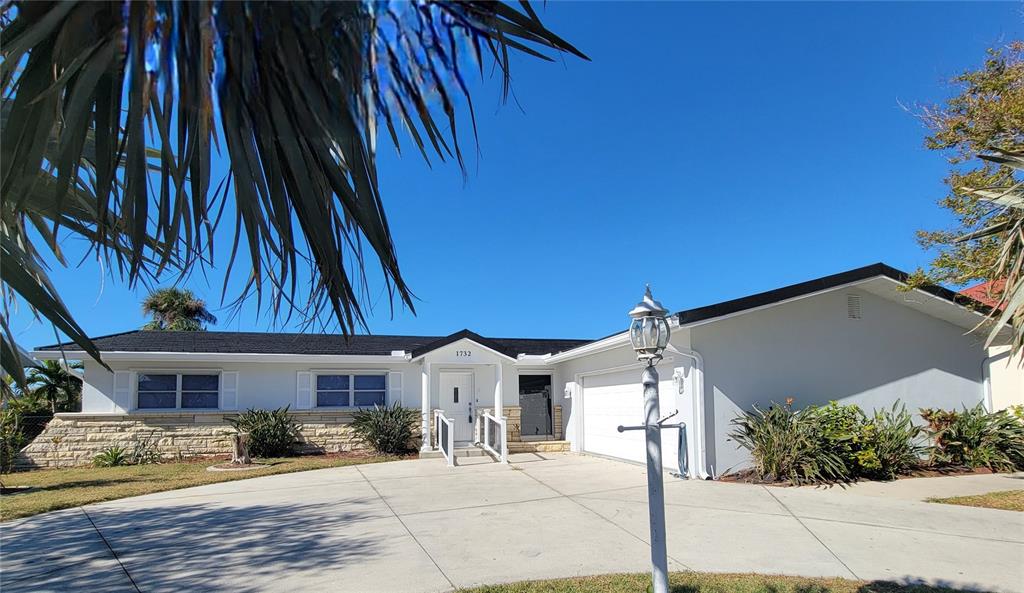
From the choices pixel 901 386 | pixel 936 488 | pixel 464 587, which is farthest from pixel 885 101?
pixel 464 587

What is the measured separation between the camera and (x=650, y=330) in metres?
4.82

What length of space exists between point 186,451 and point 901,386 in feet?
56.2

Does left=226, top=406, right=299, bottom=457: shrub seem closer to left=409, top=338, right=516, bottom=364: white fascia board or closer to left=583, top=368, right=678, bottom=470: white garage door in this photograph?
left=409, top=338, right=516, bottom=364: white fascia board

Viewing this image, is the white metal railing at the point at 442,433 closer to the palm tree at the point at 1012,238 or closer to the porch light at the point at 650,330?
the porch light at the point at 650,330

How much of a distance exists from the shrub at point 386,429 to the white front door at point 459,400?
1.18 metres

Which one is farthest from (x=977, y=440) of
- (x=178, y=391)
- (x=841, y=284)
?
(x=178, y=391)

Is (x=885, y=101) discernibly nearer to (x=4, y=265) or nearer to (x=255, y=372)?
(x=4, y=265)

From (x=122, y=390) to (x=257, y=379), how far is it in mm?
3193

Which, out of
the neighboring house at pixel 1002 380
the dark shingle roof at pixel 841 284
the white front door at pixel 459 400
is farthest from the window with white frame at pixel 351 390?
the neighboring house at pixel 1002 380

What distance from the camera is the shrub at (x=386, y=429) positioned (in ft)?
51.0

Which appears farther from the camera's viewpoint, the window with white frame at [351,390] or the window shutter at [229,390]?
the window with white frame at [351,390]

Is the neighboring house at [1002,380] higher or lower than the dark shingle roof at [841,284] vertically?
lower

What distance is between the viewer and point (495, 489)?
33.5 ft

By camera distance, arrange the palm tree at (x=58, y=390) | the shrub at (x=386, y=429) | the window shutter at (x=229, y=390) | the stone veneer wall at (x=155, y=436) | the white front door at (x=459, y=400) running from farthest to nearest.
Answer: the palm tree at (x=58, y=390) → the white front door at (x=459, y=400) → the window shutter at (x=229, y=390) → the shrub at (x=386, y=429) → the stone veneer wall at (x=155, y=436)
